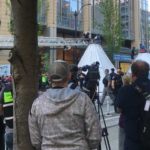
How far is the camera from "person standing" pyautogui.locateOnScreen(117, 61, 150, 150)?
18.9 ft

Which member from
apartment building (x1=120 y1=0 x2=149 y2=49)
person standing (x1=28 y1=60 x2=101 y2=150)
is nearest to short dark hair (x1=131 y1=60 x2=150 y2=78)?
person standing (x1=28 y1=60 x2=101 y2=150)

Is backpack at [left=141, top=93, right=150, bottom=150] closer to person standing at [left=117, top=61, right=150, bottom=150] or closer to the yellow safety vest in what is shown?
person standing at [left=117, top=61, right=150, bottom=150]

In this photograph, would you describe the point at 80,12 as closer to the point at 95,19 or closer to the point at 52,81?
the point at 95,19

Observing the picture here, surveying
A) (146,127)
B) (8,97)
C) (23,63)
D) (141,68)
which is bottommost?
(146,127)

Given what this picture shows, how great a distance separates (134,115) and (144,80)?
441 millimetres

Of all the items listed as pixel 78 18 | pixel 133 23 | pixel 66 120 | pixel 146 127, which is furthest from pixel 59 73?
pixel 133 23

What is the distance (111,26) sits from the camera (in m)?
49.0

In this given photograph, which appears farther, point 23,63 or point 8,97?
point 8,97

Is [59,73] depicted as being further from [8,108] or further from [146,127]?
[8,108]

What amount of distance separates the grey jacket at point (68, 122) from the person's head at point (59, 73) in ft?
0.28

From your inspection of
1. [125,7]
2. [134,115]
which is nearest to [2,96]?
[134,115]

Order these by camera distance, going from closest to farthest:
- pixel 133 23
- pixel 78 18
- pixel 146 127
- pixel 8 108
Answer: pixel 146 127 < pixel 8 108 < pixel 78 18 < pixel 133 23

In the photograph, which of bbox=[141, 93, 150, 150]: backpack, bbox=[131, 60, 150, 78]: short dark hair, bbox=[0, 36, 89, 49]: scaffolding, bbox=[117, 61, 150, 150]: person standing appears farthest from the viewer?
bbox=[0, 36, 89, 49]: scaffolding

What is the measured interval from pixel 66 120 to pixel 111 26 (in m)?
45.5
